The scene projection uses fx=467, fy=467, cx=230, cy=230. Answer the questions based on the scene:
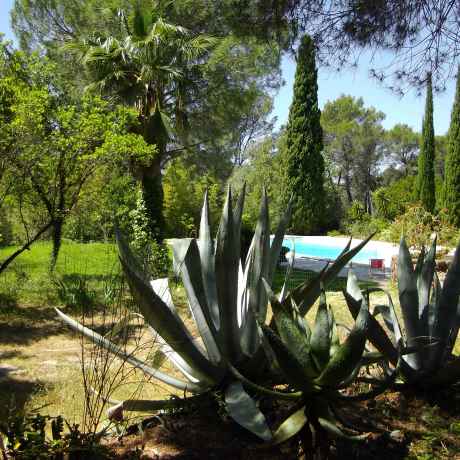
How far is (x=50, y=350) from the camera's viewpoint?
5090 millimetres

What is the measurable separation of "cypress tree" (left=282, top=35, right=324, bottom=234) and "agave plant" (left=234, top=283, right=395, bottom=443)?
69.3ft

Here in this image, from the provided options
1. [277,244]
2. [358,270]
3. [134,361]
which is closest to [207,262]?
[277,244]

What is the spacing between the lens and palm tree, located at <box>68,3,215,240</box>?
10.7 meters

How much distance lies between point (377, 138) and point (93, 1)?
21854 mm

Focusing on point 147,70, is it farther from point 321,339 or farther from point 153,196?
point 321,339

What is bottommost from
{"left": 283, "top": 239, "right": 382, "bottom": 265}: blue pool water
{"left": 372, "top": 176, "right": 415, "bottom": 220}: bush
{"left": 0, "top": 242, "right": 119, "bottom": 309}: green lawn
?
{"left": 0, "top": 242, "right": 119, "bottom": 309}: green lawn

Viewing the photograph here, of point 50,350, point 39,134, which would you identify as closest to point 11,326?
point 50,350

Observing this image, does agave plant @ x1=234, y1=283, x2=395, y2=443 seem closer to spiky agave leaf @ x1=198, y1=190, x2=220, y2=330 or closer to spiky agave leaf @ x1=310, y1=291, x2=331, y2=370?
spiky agave leaf @ x1=310, y1=291, x2=331, y2=370

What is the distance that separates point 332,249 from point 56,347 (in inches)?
560

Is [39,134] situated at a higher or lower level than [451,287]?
higher

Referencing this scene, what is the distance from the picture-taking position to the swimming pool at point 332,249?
15.4 m

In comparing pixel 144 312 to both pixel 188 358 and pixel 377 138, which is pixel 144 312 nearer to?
pixel 188 358

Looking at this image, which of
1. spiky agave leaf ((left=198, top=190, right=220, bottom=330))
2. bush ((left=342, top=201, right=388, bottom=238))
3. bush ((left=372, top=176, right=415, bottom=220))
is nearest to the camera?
spiky agave leaf ((left=198, top=190, right=220, bottom=330))

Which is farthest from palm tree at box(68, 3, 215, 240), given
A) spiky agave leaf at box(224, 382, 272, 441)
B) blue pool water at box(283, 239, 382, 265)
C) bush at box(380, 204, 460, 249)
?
spiky agave leaf at box(224, 382, 272, 441)
